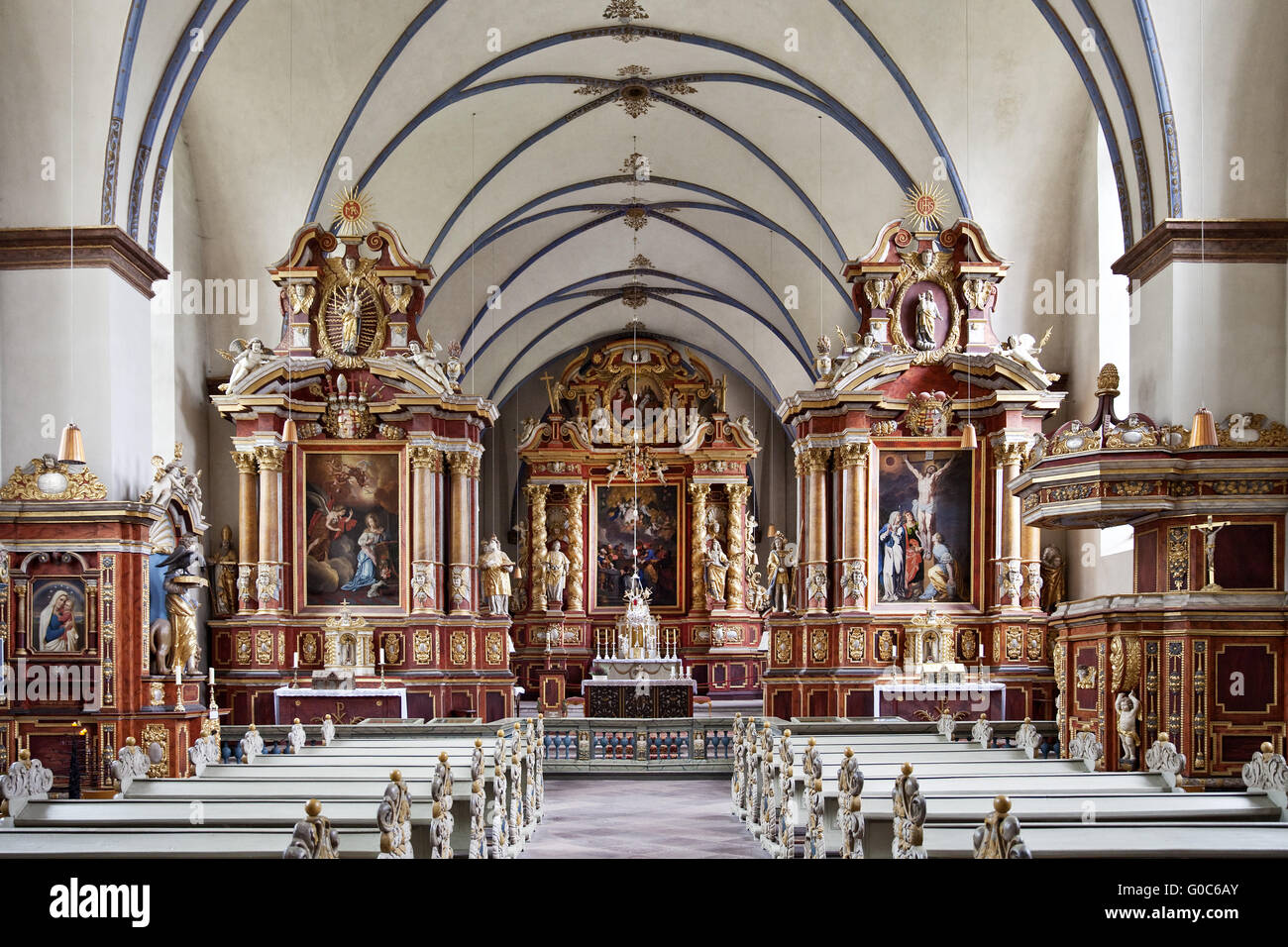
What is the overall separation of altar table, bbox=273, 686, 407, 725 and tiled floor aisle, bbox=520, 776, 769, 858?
8.97 ft

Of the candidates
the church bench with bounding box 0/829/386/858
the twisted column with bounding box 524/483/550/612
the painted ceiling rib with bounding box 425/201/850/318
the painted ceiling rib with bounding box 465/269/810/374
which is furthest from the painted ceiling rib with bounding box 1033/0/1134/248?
the twisted column with bounding box 524/483/550/612

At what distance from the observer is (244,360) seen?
20.7 meters

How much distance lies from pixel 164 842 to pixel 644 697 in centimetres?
1669

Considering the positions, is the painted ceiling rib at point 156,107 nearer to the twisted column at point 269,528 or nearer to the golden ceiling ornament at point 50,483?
the golden ceiling ornament at point 50,483

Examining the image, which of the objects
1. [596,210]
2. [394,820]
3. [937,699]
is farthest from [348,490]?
[394,820]

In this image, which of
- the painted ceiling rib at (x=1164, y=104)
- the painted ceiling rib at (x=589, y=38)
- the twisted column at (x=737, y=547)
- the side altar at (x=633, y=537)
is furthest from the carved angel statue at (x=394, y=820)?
the twisted column at (x=737, y=547)

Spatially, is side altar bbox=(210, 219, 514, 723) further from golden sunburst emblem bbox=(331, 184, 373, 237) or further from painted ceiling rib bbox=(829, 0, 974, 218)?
painted ceiling rib bbox=(829, 0, 974, 218)

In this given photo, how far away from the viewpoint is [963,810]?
8672mm

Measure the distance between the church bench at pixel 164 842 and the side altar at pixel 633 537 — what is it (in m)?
24.5

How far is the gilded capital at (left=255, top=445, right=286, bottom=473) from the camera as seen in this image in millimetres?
20891

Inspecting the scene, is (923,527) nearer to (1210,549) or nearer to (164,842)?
(1210,549)
